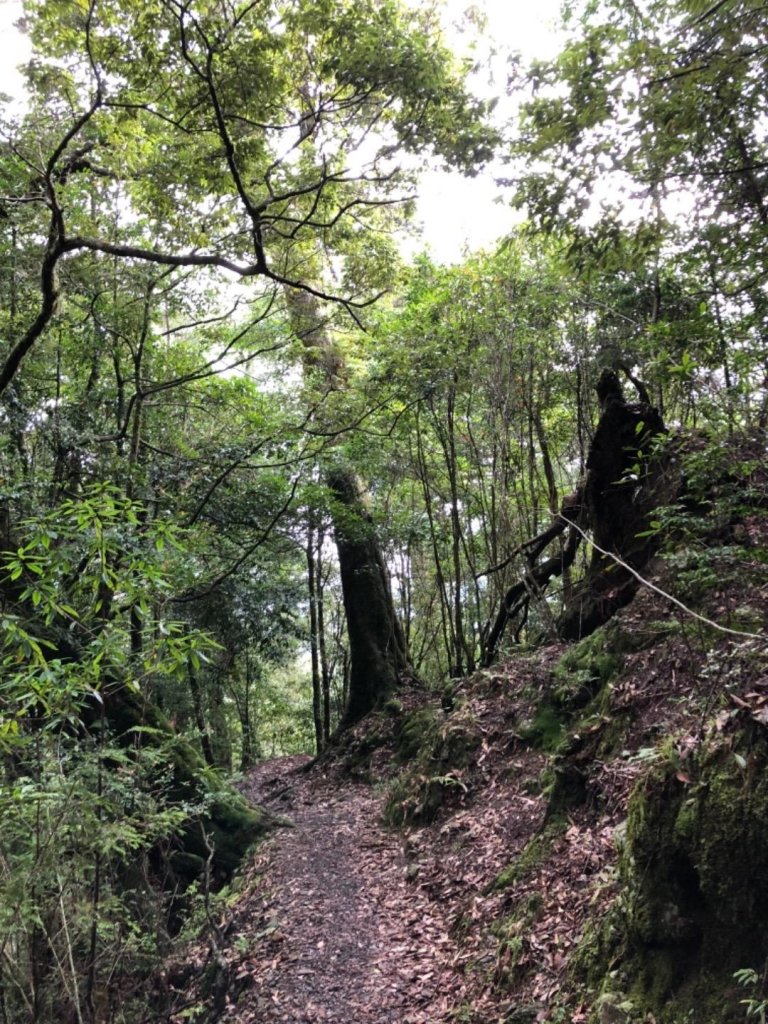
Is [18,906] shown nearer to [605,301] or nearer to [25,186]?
[25,186]

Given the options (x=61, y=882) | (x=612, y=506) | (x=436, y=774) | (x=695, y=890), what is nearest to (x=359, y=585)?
(x=436, y=774)

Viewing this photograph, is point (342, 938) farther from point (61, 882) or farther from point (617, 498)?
point (617, 498)

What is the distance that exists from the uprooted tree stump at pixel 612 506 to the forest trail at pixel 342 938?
3.43m

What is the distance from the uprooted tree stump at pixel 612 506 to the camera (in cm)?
635

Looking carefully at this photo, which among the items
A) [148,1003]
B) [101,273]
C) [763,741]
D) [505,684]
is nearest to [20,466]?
[101,273]

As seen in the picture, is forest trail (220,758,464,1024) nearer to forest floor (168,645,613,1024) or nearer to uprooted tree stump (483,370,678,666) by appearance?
forest floor (168,645,613,1024)

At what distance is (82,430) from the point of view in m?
8.20

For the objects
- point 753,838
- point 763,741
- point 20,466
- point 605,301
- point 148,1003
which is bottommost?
point 148,1003

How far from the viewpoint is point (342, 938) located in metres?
5.41

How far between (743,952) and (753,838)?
463 mm

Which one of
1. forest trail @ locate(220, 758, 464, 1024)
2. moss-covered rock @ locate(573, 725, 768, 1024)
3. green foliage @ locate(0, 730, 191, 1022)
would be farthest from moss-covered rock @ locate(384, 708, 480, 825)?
moss-covered rock @ locate(573, 725, 768, 1024)

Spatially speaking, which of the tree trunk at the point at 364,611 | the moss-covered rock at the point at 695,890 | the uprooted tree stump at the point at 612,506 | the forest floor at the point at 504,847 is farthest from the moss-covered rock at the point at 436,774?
the moss-covered rock at the point at 695,890

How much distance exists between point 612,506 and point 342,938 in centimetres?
495

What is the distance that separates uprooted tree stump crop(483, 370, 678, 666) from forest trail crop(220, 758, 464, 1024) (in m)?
3.43
